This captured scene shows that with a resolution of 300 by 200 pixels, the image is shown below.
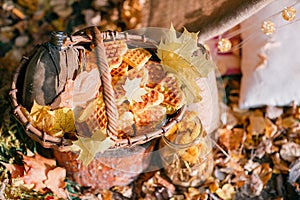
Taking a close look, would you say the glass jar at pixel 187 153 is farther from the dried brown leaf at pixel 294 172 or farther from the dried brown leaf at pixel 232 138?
the dried brown leaf at pixel 294 172

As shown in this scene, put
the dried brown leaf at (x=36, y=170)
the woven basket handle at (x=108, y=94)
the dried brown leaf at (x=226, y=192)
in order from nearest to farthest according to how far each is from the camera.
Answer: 1. the woven basket handle at (x=108, y=94)
2. the dried brown leaf at (x=36, y=170)
3. the dried brown leaf at (x=226, y=192)

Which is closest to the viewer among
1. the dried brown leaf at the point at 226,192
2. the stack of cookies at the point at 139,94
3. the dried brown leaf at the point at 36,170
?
the stack of cookies at the point at 139,94

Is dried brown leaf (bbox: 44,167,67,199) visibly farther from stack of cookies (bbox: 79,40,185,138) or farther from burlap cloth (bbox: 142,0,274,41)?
burlap cloth (bbox: 142,0,274,41)

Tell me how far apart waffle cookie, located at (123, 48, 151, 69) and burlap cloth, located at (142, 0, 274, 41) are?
0.20m

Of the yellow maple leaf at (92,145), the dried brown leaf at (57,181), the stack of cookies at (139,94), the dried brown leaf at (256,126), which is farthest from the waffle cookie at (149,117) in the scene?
the dried brown leaf at (256,126)

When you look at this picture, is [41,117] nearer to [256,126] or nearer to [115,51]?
[115,51]

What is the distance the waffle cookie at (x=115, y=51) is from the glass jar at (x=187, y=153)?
0.66 ft

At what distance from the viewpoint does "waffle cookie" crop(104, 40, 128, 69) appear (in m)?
1.09

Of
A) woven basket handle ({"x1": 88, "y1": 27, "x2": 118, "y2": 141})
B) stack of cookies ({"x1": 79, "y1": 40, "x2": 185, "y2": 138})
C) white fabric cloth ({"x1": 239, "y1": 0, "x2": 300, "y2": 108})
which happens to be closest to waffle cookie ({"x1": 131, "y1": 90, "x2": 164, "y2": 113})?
stack of cookies ({"x1": 79, "y1": 40, "x2": 185, "y2": 138})

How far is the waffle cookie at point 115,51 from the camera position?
42.8 inches

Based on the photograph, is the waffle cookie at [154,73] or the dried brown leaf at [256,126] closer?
the waffle cookie at [154,73]

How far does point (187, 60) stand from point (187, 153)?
234 mm

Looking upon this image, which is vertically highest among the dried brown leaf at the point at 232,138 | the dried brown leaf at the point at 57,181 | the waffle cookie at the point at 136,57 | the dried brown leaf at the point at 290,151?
the waffle cookie at the point at 136,57

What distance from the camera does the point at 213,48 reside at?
1.42 meters
